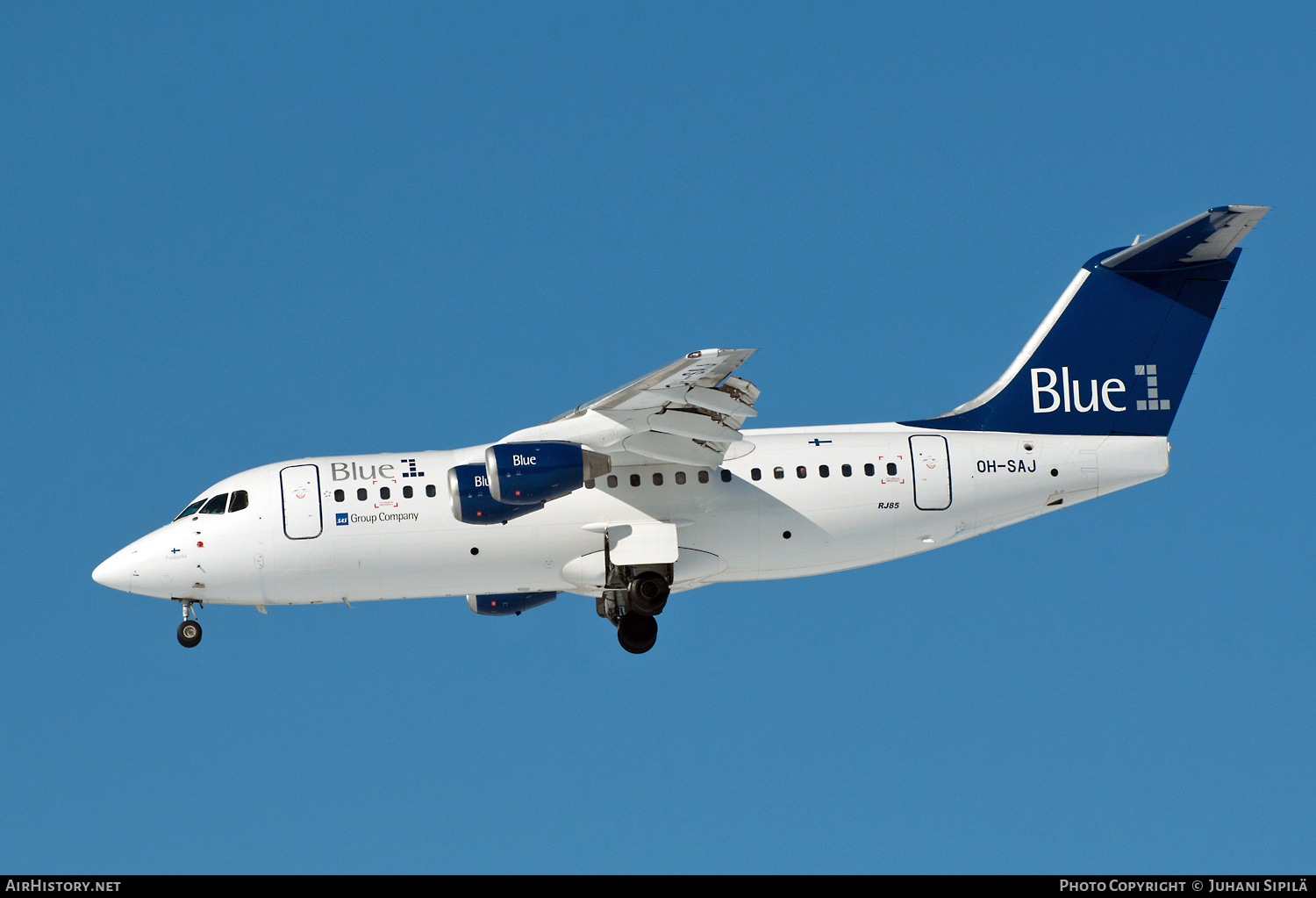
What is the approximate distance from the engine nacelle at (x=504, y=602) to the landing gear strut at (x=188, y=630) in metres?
3.71

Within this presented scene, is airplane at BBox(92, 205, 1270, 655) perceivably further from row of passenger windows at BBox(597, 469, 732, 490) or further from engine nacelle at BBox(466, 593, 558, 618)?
engine nacelle at BBox(466, 593, 558, 618)

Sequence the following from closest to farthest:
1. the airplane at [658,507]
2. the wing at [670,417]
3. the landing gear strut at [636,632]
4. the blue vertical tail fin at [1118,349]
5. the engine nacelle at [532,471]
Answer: the wing at [670,417] < the engine nacelle at [532,471] < the airplane at [658,507] < the landing gear strut at [636,632] < the blue vertical tail fin at [1118,349]

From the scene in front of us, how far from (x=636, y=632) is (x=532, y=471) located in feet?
11.2

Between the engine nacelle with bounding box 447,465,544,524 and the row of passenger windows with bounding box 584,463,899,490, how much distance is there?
1.61 m

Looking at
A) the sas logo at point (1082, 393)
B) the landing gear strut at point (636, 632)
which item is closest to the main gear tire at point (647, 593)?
the landing gear strut at point (636, 632)

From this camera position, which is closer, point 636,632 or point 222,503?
point 222,503

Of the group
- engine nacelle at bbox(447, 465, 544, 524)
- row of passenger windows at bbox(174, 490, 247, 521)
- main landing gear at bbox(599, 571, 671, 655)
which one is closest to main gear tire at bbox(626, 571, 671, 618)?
main landing gear at bbox(599, 571, 671, 655)

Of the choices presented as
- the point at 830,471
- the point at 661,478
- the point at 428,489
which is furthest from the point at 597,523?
the point at 830,471

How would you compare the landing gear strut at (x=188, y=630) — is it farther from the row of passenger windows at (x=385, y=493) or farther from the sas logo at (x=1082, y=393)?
the sas logo at (x=1082, y=393)

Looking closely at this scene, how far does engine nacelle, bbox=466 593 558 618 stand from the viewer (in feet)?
75.8

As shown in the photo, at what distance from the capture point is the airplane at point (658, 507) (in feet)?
70.1

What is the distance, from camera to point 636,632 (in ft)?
72.7

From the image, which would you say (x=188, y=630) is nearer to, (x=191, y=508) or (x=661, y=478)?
(x=191, y=508)
